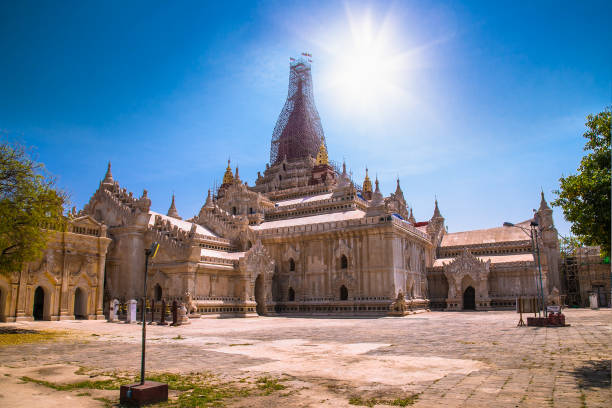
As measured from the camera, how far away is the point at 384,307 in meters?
41.6

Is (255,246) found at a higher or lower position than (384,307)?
higher

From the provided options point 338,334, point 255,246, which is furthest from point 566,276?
point 338,334

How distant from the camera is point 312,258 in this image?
4666 cm

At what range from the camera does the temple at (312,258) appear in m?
40.5

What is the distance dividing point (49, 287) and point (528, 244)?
4794 centimetres

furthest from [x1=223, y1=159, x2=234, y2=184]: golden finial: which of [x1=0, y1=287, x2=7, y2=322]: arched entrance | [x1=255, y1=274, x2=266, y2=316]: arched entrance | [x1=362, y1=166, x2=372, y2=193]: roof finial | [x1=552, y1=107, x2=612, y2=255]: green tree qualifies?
[x1=552, y1=107, x2=612, y2=255]: green tree

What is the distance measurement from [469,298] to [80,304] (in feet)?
130

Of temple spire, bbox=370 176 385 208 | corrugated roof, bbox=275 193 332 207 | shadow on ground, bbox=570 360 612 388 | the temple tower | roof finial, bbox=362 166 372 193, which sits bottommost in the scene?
shadow on ground, bbox=570 360 612 388

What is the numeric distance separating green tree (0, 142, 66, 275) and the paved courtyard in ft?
18.1

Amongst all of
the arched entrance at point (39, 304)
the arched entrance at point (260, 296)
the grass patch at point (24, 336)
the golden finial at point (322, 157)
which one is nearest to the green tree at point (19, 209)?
the grass patch at point (24, 336)

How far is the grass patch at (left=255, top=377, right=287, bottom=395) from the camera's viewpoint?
32.6 feet

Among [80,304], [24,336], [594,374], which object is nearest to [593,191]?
[594,374]

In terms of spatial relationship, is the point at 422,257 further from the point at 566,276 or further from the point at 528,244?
the point at 566,276

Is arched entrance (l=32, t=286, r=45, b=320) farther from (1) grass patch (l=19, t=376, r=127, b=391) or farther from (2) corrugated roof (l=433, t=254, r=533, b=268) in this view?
(2) corrugated roof (l=433, t=254, r=533, b=268)
